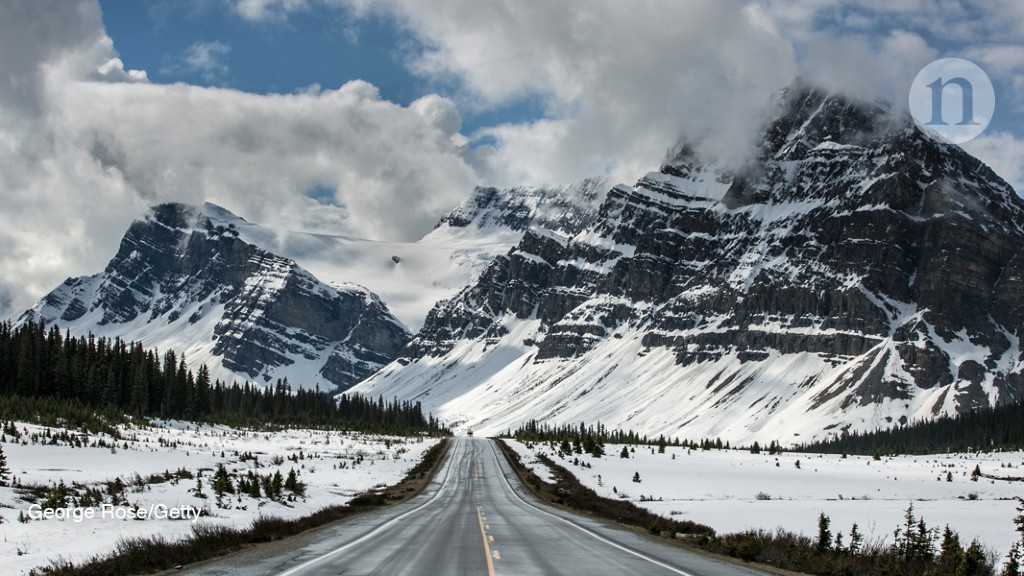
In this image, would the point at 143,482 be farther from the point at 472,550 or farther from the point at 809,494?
the point at 809,494

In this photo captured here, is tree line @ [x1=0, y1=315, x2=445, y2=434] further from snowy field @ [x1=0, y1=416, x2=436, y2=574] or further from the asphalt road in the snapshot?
the asphalt road

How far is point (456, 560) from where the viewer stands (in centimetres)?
2491

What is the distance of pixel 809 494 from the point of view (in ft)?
202

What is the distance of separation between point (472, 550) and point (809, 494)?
40643 mm

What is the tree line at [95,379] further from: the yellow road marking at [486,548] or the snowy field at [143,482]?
the yellow road marking at [486,548]

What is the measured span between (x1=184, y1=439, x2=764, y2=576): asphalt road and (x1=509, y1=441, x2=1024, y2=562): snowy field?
827 cm

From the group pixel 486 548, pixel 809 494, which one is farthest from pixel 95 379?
pixel 486 548

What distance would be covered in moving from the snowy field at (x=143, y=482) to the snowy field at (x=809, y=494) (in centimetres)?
1735

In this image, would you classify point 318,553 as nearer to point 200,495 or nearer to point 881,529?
point 200,495

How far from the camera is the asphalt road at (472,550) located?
2317cm

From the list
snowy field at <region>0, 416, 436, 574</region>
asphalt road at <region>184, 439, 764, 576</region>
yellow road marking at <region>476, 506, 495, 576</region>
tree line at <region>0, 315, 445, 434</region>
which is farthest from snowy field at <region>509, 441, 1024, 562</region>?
tree line at <region>0, 315, 445, 434</region>

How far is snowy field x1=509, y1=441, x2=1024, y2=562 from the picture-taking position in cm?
4166

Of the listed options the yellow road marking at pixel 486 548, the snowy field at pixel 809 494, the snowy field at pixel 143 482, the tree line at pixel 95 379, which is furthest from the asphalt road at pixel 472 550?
the tree line at pixel 95 379

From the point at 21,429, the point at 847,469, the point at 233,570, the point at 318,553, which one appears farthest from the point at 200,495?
the point at 847,469
